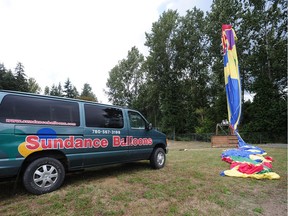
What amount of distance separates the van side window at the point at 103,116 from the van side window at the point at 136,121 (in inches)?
14.9

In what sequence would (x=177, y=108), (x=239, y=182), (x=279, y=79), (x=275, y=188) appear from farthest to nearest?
(x=177, y=108) < (x=279, y=79) < (x=239, y=182) < (x=275, y=188)

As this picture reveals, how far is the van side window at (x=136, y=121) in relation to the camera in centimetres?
572

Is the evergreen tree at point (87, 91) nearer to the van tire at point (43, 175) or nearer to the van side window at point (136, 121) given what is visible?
the van side window at point (136, 121)

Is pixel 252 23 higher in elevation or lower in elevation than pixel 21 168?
higher

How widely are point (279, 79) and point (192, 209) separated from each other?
25.5 meters

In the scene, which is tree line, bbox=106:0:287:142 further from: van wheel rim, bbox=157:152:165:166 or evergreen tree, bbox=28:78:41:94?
evergreen tree, bbox=28:78:41:94

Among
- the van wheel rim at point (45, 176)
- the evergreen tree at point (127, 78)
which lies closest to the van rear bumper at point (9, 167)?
the van wheel rim at point (45, 176)

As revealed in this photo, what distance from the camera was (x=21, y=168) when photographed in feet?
11.9

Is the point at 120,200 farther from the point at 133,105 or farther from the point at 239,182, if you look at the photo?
the point at 133,105

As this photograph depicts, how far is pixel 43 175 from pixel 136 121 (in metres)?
2.87

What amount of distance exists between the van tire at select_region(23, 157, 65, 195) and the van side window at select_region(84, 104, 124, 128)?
1.12 metres

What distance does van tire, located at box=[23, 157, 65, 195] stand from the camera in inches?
141

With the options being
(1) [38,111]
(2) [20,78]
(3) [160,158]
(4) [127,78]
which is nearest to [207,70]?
(4) [127,78]

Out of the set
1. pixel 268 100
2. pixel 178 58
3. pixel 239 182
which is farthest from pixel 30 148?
pixel 178 58
